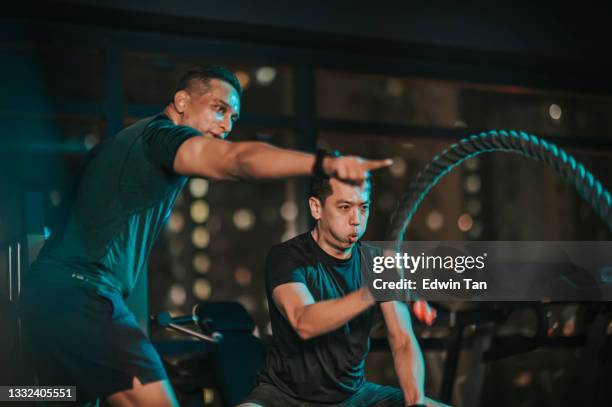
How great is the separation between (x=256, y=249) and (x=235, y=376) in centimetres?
230

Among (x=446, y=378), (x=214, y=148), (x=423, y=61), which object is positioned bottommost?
(x=446, y=378)

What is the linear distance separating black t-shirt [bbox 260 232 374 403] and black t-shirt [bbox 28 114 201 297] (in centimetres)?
44

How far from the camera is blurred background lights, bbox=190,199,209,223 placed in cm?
498

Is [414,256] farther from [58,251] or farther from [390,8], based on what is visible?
[390,8]

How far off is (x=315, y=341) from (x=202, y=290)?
2.84 m

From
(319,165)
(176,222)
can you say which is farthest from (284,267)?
(176,222)

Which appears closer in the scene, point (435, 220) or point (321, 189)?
point (321, 189)

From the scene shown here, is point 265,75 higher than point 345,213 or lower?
higher

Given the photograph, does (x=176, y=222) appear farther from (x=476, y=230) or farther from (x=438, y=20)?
(x=476, y=230)

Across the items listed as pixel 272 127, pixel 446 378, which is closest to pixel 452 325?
pixel 446 378

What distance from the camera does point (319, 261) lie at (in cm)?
233

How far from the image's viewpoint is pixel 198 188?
504 cm

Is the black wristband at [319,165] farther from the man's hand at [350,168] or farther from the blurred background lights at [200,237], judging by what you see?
the blurred background lights at [200,237]

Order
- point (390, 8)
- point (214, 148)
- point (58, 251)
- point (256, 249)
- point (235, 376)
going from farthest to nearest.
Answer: point (256, 249) < point (390, 8) < point (235, 376) < point (58, 251) < point (214, 148)
